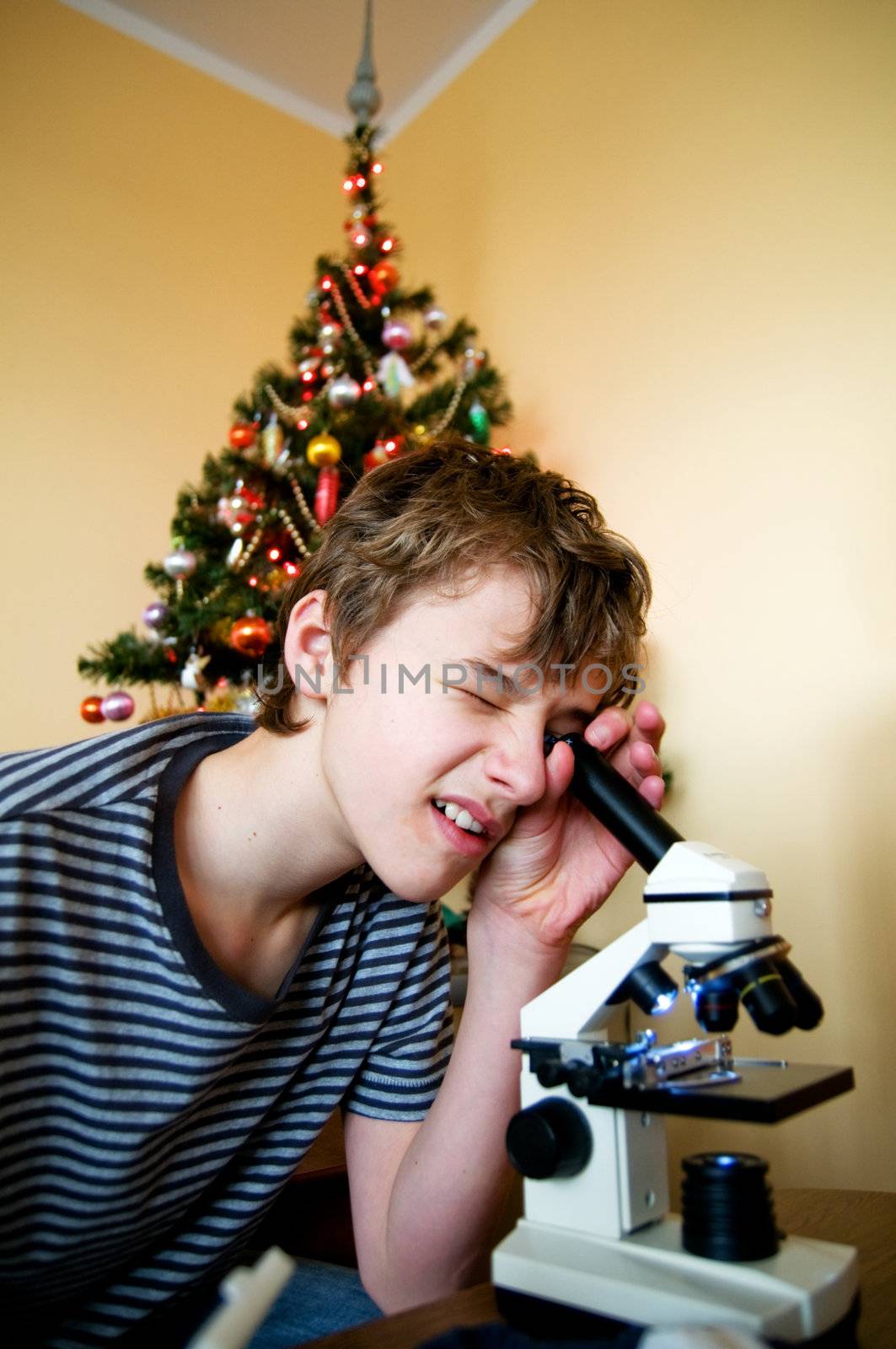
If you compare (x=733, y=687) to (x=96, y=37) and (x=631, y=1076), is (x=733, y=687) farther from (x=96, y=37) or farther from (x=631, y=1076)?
(x=96, y=37)

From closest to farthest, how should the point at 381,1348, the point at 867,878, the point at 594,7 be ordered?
the point at 381,1348 → the point at 867,878 → the point at 594,7

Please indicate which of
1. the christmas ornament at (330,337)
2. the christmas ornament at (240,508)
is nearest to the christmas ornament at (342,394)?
the christmas ornament at (330,337)

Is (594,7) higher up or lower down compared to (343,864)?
higher up

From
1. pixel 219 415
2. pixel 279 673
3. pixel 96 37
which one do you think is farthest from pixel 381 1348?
pixel 96 37

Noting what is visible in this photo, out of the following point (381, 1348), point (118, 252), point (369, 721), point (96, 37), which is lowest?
point (381, 1348)

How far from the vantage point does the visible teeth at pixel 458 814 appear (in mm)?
808

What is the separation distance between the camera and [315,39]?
106 inches

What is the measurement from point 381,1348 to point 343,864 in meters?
0.42

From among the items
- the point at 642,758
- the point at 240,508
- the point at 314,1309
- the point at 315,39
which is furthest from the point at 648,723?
the point at 315,39

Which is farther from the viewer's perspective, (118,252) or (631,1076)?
(118,252)

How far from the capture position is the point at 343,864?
0.92 meters

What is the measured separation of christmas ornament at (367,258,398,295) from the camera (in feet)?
6.59

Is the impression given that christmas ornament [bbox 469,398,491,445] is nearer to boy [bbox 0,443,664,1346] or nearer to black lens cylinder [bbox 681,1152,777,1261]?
boy [bbox 0,443,664,1346]

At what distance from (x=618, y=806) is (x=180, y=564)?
4.20 ft
